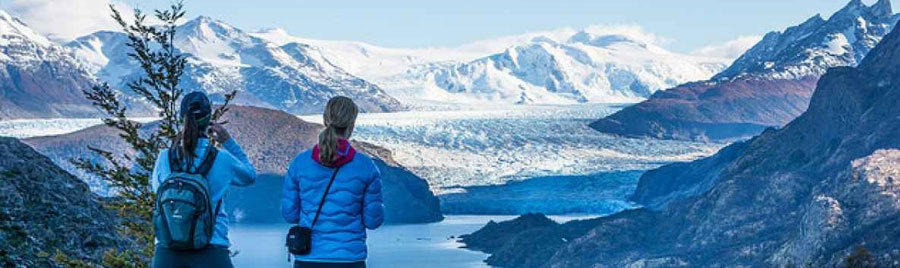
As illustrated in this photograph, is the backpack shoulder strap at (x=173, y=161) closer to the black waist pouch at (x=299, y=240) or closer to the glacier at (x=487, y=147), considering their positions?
the black waist pouch at (x=299, y=240)

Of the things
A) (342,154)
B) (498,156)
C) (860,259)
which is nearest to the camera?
(342,154)

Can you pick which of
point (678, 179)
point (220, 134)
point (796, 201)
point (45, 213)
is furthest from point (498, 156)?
point (220, 134)

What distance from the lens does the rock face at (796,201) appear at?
7938 centimetres

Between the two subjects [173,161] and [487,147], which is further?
[487,147]

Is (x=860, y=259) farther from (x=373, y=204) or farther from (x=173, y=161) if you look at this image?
(x=173, y=161)

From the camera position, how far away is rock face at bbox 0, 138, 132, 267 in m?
22.1

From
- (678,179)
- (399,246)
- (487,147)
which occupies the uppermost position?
(487,147)

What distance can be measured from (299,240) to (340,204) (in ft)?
1.06

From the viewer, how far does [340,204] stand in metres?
9.04

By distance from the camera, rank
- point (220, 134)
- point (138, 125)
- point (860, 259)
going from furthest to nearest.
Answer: point (860, 259) < point (138, 125) < point (220, 134)

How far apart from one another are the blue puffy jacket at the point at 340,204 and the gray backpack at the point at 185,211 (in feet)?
1.52

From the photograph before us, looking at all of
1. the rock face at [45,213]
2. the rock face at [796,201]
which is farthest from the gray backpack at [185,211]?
the rock face at [796,201]

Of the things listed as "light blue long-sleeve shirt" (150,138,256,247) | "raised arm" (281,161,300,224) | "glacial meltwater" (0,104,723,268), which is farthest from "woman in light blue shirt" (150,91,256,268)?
"glacial meltwater" (0,104,723,268)

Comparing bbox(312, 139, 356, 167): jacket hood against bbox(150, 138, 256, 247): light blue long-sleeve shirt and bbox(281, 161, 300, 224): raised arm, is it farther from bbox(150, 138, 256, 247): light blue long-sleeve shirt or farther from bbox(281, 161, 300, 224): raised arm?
bbox(150, 138, 256, 247): light blue long-sleeve shirt
